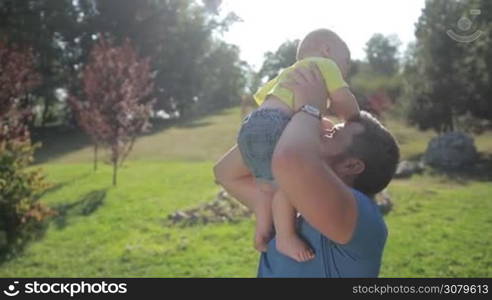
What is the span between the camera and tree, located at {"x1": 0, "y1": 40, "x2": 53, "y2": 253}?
8.88 m

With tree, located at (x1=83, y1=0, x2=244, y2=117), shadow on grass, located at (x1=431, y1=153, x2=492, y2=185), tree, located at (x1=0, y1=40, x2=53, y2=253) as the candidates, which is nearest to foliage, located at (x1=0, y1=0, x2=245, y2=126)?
tree, located at (x1=83, y1=0, x2=244, y2=117)

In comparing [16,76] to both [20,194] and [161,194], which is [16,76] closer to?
[20,194]

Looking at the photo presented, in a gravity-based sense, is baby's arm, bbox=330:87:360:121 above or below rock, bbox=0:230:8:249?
above

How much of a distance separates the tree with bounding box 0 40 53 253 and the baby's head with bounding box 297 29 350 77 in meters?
7.49

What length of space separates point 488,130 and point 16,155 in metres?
23.1

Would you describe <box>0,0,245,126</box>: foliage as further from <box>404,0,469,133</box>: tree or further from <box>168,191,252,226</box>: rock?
<box>168,191,252,226</box>: rock

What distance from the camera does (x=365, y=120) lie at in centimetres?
201

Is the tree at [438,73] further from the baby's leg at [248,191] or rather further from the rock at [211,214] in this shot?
the baby's leg at [248,191]

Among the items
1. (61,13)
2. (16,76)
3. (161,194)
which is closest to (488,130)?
(161,194)

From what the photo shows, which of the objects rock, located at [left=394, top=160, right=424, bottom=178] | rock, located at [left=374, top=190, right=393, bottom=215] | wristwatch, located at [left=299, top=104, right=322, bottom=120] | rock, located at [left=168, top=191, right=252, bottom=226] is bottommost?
rock, located at [left=394, top=160, right=424, bottom=178]

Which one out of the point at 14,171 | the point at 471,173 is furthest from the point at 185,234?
the point at 471,173

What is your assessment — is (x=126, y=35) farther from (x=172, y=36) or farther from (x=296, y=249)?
(x=296, y=249)

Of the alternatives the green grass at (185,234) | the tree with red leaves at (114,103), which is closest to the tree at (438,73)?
the green grass at (185,234)

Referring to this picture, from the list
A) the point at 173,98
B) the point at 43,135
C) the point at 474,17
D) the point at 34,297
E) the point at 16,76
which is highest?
the point at 474,17
